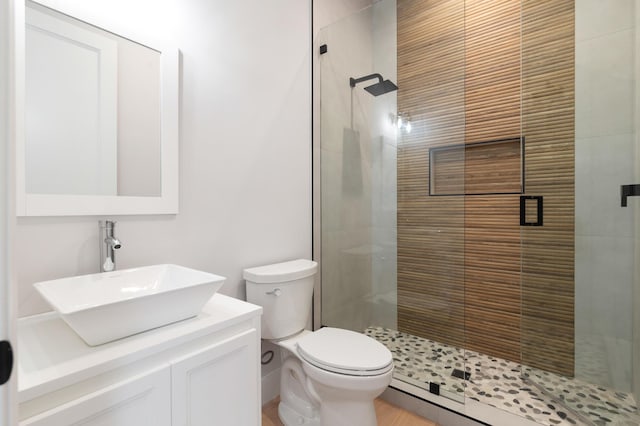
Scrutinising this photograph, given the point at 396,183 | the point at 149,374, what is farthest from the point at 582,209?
the point at 149,374

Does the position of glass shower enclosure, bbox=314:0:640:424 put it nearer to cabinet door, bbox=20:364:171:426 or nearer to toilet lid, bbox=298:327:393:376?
toilet lid, bbox=298:327:393:376

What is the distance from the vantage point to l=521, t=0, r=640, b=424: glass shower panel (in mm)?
1485

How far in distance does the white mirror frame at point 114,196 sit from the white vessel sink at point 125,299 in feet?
0.78

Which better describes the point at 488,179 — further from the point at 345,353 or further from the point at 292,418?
the point at 292,418

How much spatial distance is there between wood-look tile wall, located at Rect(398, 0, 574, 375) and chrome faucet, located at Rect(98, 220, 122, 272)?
1.70 metres

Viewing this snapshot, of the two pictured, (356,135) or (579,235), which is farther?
(356,135)

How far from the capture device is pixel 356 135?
2266 mm

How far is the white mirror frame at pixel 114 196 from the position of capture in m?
0.95

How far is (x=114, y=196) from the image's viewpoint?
3.78 ft

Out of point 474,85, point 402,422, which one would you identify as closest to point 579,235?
point 474,85

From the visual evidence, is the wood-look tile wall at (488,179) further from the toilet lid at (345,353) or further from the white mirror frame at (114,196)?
the white mirror frame at (114,196)

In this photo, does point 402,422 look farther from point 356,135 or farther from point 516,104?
point 516,104

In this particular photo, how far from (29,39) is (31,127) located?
0.91 ft

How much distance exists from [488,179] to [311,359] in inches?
68.1
